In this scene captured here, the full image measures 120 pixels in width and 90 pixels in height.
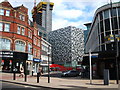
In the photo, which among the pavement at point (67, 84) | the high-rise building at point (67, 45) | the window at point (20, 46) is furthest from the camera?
the high-rise building at point (67, 45)

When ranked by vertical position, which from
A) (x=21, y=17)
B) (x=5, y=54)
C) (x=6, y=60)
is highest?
(x=21, y=17)

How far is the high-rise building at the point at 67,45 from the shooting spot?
4811 inches

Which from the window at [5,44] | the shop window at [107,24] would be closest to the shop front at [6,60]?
the window at [5,44]

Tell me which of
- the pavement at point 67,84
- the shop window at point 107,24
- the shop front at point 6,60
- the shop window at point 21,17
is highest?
the shop window at point 21,17

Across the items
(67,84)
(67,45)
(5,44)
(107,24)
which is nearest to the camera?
(67,84)

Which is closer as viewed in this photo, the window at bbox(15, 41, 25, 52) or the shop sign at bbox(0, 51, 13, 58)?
the shop sign at bbox(0, 51, 13, 58)

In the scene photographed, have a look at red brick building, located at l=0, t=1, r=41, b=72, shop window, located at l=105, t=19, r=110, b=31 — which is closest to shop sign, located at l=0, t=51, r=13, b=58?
red brick building, located at l=0, t=1, r=41, b=72

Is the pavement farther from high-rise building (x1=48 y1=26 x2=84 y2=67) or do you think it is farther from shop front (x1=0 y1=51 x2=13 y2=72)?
high-rise building (x1=48 y1=26 x2=84 y2=67)

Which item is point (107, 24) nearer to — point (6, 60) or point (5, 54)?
point (5, 54)

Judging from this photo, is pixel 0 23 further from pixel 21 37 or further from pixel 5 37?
pixel 21 37

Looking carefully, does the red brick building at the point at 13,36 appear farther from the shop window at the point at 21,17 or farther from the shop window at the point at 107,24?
the shop window at the point at 107,24

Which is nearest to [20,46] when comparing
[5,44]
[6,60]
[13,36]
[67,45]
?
[13,36]

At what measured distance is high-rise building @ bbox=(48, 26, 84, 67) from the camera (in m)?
122

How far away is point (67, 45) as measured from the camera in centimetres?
12444
